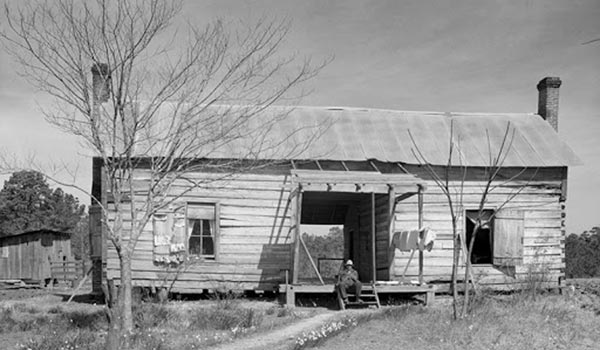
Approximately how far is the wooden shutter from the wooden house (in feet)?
0.09

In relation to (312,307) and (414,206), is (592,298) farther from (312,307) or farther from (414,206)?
(312,307)

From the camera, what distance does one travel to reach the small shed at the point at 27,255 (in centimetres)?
3206

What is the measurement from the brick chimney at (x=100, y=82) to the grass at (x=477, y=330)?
5.96m

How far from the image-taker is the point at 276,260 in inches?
739

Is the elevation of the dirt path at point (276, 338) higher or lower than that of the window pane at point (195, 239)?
lower

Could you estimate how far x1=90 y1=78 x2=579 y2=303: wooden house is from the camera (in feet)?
60.0

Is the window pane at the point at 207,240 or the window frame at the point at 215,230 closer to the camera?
the window frame at the point at 215,230

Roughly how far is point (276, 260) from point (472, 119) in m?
8.20

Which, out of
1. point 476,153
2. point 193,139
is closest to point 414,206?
point 476,153

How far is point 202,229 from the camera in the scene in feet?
61.2

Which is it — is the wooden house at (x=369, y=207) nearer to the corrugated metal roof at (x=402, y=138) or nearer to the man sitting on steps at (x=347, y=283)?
the corrugated metal roof at (x=402, y=138)

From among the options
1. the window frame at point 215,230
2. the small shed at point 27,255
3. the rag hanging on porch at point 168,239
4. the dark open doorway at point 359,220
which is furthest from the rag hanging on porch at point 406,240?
the small shed at point 27,255

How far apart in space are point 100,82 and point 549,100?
49.2ft

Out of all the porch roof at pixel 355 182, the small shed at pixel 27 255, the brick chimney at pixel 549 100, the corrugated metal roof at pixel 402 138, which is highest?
the brick chimney at pixel 549 100
